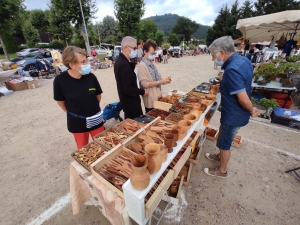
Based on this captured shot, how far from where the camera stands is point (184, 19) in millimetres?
56125

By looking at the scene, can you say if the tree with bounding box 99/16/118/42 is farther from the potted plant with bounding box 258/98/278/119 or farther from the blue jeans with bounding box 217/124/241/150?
the blue jeans with bounding box 217/124/241/150

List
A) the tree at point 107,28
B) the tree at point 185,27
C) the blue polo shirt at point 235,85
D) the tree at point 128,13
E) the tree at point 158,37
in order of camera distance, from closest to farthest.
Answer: the blue polo shirt at point 235,85
the tree at point 128,13
the tree at point 158,37
the tree at point 107,28
the tree at point 185,27

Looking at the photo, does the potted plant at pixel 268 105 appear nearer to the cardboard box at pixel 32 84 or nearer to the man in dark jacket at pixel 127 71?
the man in dark jacket at pixel 127 71

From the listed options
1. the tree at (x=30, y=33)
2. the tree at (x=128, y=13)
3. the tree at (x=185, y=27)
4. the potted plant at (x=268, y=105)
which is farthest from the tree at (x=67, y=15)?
→ the tree at (x=185, y=27)

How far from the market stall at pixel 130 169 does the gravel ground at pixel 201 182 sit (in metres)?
0.46

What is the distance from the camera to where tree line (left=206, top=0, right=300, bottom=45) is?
2748 centimetres

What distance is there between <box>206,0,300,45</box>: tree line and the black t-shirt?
109 feet

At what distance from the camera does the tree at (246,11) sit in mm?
30053

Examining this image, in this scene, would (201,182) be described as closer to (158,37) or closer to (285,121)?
(285,121)

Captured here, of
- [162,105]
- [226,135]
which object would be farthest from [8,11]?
[226,135]

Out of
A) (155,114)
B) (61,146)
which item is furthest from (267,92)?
(61,146)

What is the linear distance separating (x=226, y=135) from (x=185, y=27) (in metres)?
65.0

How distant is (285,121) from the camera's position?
12.1 feet

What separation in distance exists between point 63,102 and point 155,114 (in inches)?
51.5
